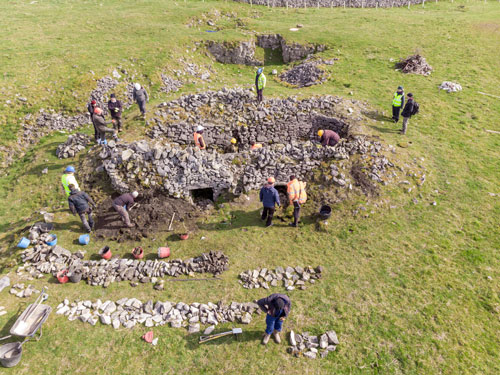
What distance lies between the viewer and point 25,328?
25.4ft

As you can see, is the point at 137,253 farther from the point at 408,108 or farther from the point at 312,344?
the point at 408,108

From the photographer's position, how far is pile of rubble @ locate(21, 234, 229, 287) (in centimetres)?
967

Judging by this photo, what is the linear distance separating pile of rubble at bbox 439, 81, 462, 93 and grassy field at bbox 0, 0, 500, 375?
0.62 meters

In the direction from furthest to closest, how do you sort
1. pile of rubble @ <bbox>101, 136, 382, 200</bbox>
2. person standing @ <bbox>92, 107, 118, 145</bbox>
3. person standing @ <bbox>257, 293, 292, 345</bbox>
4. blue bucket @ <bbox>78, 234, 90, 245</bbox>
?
1. person standing @ <bbox>92, 107, 118, 145</bbox>
2. pile of rubble @ <bbox>101, 136, 382, 200</bbox>
3. blue bucket @ <bbox>78, 234, 90, 245</bbox>
4. person standing @ <bbox>257, 293, 292, 345</bbox>

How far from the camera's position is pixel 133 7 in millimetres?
32844

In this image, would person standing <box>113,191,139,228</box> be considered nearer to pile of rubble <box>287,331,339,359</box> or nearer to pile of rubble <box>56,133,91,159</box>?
pile of rubble <box>56,133,91,159</box>

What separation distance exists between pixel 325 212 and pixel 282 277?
145 inches

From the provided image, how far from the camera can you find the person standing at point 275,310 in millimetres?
7019

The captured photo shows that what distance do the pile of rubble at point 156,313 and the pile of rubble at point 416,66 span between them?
23.8 meters

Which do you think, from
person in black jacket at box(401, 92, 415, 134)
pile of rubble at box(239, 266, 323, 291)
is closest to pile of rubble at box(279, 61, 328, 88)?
person in black jacket at box(401, 92, 415, 134)

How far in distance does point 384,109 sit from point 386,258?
38.5ft

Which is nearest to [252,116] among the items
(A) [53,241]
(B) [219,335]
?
(A) [53,241]

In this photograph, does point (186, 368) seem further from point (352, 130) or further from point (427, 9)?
point (427, 9)

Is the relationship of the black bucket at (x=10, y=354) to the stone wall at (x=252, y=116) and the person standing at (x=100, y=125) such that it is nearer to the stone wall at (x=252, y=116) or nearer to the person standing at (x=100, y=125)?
the person standing at (x=100, y=125)
